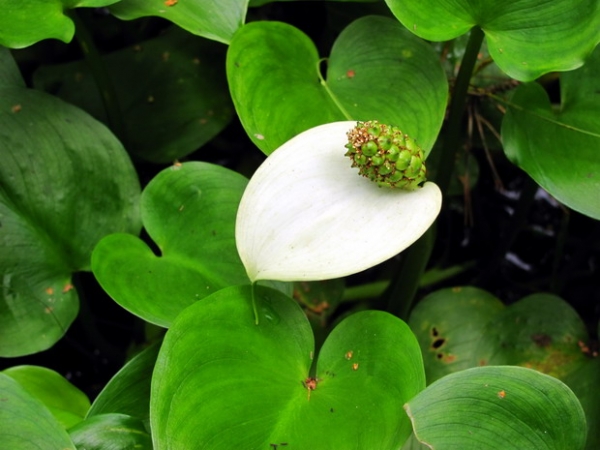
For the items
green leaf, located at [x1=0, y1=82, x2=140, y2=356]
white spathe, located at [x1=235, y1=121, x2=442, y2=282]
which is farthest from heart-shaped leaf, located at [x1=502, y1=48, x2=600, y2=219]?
green leaf, located at [x1=0, y1=82, x2=140, y2=356]

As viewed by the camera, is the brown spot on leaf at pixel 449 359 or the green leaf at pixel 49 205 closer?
the green leaf at pixel 49 205

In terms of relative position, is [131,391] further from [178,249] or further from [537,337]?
[537,337]

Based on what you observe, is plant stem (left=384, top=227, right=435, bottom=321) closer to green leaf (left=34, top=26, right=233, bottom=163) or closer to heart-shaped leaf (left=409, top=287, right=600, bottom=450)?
heart-shaped leaf (left=409, top=287, right=600, bottom=450)

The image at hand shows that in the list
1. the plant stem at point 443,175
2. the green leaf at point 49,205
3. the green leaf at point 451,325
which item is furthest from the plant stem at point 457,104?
the green leaf at point 49,205

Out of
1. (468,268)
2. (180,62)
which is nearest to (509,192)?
(468,268)

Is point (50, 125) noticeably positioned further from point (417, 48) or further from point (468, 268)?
point (468, 268)

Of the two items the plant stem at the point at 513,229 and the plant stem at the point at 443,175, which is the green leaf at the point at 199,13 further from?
the plant stem at the point at 513,229

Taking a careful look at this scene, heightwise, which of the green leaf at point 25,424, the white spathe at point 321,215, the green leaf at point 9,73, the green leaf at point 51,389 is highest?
the white spathe at point 321,215
